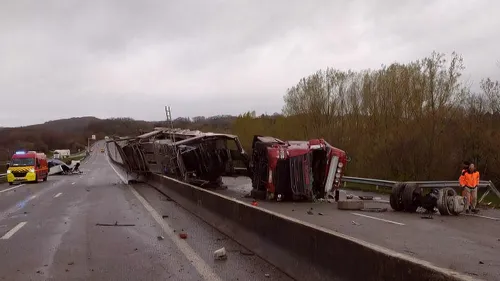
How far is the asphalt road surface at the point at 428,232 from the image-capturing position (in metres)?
8.94

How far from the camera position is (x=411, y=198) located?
1759 cm

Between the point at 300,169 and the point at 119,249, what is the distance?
11.1m

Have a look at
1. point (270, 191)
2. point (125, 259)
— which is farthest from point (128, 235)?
point (270, 191)

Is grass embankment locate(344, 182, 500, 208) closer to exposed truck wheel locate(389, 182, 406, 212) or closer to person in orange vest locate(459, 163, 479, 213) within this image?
person in orange vest locate(459, 163, 479, 213)

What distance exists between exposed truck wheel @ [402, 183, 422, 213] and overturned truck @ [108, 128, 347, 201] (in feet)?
10.3

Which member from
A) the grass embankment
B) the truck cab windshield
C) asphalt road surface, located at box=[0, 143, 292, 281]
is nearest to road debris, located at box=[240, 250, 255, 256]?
asphalt road surface, located at box=[0, 143, 292, 281]

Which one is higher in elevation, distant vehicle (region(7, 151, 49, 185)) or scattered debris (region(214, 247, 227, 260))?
scattered debris (region(214, 247, 227, 260))

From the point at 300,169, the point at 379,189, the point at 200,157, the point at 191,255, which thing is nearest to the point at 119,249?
the point at 191,255

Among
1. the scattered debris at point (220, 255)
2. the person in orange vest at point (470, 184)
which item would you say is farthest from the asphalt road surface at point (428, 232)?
the scattered debris at point (220, 255)

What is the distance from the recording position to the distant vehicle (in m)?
39.1

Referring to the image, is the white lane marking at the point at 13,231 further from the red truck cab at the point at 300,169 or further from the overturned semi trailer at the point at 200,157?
the overturned semi trailer at the point at 200,157

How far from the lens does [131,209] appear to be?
55.3 ft

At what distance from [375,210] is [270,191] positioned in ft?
13.9

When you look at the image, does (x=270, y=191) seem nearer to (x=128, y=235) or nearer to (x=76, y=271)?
(x=128, y=235)
